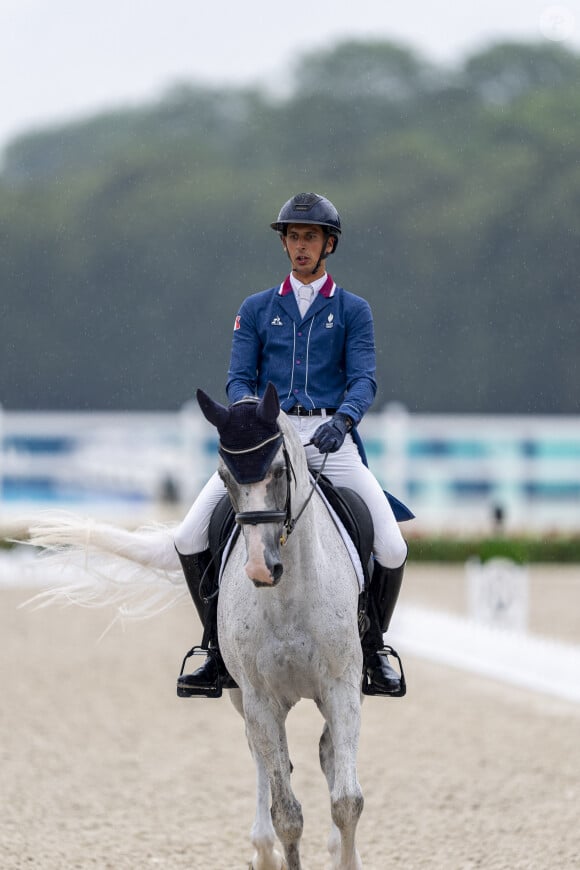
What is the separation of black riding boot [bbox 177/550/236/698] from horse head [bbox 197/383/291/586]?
1250mm

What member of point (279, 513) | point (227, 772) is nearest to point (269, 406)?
point (279, 513)

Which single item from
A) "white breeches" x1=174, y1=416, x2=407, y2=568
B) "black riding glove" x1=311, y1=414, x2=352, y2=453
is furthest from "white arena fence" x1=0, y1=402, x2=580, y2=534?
"black riding glove" x1=311, y1=414, x2=352, y2=453

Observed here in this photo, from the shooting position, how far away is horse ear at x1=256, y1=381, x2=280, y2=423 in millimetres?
4793

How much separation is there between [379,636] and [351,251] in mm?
40144

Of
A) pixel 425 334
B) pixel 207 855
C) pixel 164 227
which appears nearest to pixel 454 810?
pixel 207 855

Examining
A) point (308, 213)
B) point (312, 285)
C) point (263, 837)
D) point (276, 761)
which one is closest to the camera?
point (276, 761)

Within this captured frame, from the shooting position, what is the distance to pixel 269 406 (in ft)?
15.8

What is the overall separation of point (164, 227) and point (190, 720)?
38.7 meters

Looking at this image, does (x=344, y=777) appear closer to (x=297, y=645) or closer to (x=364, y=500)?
(x=297, y=645)

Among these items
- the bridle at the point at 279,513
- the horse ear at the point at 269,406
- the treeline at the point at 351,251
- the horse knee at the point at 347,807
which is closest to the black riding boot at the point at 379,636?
the horse knee at the point at 347,807

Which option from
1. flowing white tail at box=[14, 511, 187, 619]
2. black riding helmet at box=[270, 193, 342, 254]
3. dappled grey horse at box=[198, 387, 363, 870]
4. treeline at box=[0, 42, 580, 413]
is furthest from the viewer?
treeline at box=[0, 42, 580, 413]

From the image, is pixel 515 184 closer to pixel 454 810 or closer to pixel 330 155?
pixel 330 155

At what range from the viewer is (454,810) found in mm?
7789

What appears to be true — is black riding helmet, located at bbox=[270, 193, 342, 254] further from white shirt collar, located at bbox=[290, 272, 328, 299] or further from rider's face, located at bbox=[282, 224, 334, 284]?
white shirt collar, located at bbox=[290, 272, 328, 299]
